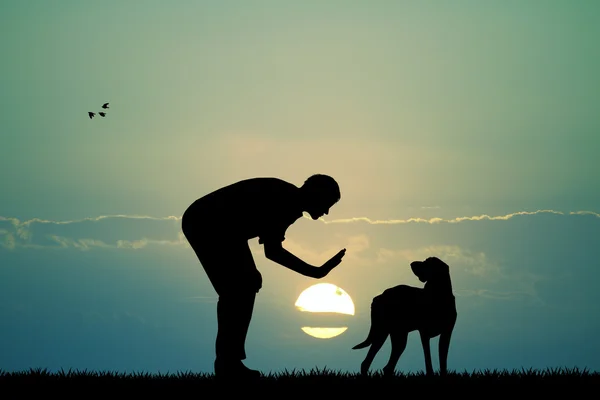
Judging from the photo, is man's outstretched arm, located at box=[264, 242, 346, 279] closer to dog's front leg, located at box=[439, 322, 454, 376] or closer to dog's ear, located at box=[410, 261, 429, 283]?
dog's ear, located at box=[410, 261, 429, 283]

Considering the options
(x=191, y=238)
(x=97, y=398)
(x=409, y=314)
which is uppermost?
(x=191, y=238)

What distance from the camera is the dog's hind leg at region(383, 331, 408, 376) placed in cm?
977

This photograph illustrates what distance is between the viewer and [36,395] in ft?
27.1

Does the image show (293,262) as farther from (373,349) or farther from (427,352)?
(427,352)

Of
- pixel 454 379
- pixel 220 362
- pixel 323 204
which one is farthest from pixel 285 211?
pixel 454 379

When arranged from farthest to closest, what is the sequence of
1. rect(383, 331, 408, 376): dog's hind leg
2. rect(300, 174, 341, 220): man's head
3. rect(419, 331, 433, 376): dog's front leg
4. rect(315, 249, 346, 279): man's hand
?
1. rect(419, 331, 433, 376): dog's front leg
2. rect(383, 331, 408, 376): dog's hind leg
3. rect(300, 174, 341, 220): man's head
4. rect(315, 249, 346, 279): man's hand

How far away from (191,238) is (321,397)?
220 centimetres

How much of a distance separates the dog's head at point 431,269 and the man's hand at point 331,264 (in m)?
2.34

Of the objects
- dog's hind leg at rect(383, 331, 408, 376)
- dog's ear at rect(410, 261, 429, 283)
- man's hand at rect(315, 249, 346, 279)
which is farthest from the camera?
dog's ear at rect(410, 261, 429, 283)

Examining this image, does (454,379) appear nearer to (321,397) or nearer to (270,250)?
(321,397)

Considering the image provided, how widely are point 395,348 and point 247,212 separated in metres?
3.05

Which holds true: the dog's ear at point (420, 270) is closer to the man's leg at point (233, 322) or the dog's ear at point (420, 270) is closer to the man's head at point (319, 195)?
the man's head at point (319, 195)

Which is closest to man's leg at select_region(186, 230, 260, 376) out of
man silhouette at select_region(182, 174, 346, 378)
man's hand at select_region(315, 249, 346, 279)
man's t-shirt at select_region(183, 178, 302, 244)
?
man silhouette at select_region(182, 174, 346, 378)

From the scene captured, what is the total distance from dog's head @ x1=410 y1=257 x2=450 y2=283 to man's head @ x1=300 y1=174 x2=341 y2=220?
7.30ft
